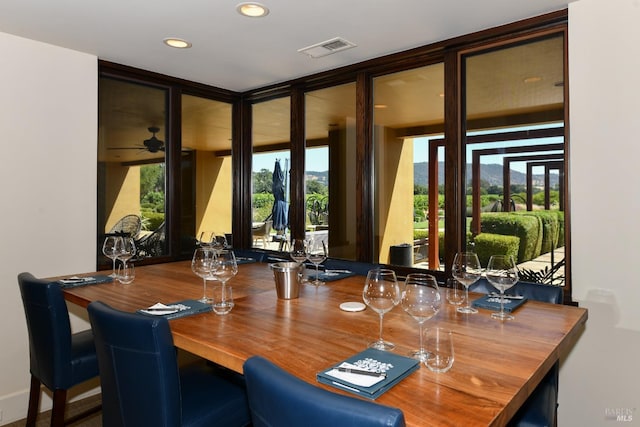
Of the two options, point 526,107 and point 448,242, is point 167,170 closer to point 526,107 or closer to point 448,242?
point 448,242

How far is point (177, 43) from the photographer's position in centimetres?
289

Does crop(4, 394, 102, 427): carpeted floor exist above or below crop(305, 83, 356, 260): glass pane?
below

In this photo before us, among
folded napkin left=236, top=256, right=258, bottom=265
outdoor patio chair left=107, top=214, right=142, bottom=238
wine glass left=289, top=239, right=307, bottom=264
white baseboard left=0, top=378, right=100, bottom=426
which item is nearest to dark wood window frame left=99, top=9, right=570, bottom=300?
outdoor patio chair left=107, top=214, right=142, bottom=238

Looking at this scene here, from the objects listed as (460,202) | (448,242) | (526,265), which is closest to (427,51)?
(460,202)

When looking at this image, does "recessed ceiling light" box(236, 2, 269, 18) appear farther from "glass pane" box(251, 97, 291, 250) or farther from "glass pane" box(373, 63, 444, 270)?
"glass pane" box(251, 97, 291, 250)

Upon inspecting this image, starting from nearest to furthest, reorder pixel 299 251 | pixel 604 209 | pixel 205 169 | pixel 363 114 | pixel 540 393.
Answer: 1. pixel 540 393
2. pixel 604 209
3. pixel 299 251
4. pixel 363 114
5. pixel 205 169

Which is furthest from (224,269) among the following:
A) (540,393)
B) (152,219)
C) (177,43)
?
(152,219)

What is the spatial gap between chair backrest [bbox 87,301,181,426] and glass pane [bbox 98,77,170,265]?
2.09m

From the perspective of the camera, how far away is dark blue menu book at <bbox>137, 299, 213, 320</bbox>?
167 cm

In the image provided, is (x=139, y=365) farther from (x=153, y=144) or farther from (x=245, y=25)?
(x=153, y=144)

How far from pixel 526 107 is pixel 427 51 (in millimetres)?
816

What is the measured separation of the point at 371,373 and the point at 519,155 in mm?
2131

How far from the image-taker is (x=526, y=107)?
2.62 meters

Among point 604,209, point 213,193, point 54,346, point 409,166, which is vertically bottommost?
point 54,346
